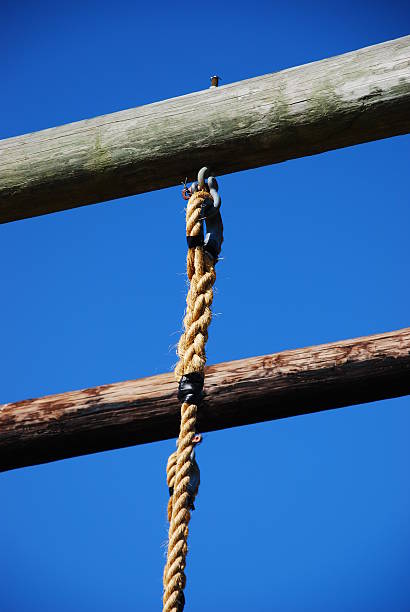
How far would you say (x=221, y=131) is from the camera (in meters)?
2.06

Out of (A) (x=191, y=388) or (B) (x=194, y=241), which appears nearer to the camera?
(A) (x=191, y=388)

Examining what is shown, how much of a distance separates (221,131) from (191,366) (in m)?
0.58

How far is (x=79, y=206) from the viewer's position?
222 cm

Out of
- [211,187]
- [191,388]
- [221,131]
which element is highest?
[221,131]

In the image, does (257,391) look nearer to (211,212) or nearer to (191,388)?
(191,388)

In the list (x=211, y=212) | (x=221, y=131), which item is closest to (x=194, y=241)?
(x=211, y=212)

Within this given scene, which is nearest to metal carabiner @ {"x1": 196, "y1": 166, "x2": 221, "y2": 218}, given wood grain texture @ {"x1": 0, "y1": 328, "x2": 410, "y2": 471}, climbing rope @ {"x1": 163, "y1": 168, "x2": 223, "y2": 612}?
climbing rope @ {"x1": 163, "y1": 168, "x2": 223, "y2": 612}

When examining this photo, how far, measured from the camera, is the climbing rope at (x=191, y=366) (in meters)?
1.75

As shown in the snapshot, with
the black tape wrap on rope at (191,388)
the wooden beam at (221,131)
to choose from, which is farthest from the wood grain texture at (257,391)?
the wooden beam at (221,131)

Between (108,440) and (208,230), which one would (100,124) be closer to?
(208,230)

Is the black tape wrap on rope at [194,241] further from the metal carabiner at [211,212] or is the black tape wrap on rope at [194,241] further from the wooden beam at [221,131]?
the wooden beam at [221,131]

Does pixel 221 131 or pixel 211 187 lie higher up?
pixel 221 131

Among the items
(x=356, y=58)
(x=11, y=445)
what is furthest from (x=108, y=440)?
(x=356, y=58)

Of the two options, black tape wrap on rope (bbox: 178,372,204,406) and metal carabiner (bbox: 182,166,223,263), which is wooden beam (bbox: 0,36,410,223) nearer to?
metal carabiner (bbox: 182,166,223,263)
